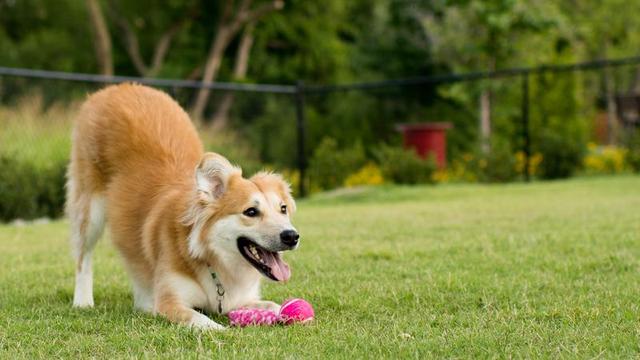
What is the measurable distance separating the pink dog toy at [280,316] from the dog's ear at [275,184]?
0.63m

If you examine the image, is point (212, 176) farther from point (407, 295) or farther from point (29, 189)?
point (29, 189)

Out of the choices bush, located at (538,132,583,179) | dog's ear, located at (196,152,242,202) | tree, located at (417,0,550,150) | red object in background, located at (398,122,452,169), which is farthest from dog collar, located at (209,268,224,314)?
red object in background, located at (398,122,452,169)

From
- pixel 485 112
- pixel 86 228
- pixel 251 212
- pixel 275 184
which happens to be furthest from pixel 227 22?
pixel 251 212

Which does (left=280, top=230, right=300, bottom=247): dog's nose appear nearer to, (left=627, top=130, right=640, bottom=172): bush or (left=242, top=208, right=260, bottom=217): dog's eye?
(left=242, top=208, right=260, bottom=217): dog's eye

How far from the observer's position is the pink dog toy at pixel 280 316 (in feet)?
14.4

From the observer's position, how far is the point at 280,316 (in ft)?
14.6

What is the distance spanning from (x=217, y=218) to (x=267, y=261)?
0.35 metres

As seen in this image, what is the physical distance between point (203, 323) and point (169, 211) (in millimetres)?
853

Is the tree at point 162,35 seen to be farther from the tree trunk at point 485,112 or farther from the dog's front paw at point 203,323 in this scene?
the dog's front paw at point 203,323

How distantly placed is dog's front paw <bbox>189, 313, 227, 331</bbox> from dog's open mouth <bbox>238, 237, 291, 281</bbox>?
1.19ft

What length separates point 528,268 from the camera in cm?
598

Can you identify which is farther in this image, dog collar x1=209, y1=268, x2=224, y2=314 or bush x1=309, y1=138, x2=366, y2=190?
bush x1=309, y1=138, x2=366, y2=190

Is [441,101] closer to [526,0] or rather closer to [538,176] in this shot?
[526,0]

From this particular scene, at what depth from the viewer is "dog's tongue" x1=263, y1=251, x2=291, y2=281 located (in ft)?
14.5
